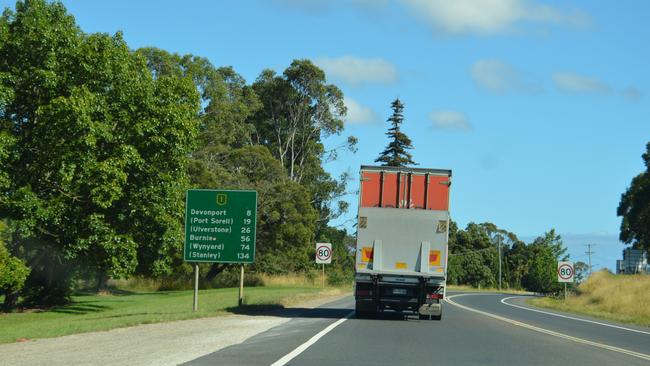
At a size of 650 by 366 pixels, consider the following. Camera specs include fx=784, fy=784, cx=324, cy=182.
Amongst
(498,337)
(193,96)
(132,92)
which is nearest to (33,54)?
(132,92)

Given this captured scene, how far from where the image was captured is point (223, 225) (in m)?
25.5

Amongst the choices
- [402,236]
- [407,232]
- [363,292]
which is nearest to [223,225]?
[363,292]

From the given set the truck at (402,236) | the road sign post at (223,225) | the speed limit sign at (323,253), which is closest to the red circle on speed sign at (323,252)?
the speed limit sign at (323,253)

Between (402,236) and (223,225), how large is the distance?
6.26 metres

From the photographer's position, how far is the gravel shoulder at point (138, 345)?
487 inches

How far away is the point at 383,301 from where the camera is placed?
915 inches

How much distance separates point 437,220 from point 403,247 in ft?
4.09

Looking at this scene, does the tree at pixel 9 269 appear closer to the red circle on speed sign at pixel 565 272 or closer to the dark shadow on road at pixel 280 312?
the dark shadow on road at pixel 280 312

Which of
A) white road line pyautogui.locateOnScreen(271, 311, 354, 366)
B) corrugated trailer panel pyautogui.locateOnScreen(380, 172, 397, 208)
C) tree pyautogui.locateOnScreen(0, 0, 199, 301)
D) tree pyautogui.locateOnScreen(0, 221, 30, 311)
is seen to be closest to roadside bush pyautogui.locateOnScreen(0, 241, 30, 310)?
tree pyautogui.locateOnScreen(0, 221, 30, 311)

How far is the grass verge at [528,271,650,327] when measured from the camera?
35.1 meters

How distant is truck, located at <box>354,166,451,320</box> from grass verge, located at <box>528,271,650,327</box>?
10.5 m

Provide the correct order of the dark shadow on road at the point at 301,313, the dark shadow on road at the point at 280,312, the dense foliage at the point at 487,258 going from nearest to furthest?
the dark shadow on road at the point at 301,313 → the dark shadow on road at the point at 280,312 → the dense foliage at the point at 487,258

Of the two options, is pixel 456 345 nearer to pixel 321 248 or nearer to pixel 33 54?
pixel 33 54

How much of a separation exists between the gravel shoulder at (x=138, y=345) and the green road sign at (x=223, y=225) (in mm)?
5012
